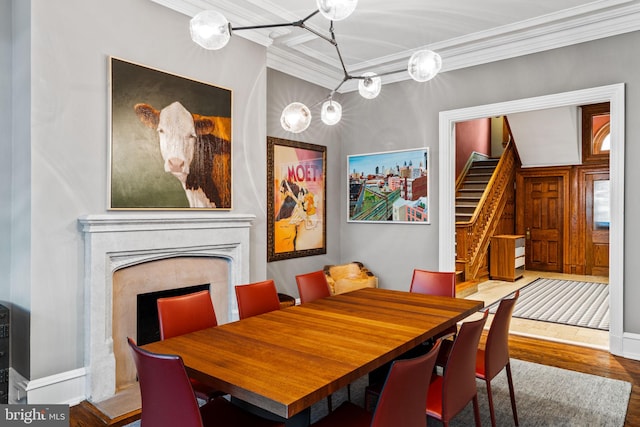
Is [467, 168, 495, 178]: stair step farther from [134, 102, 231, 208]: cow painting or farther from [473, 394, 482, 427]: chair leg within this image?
[473, 394, 482, 427]: chair leg

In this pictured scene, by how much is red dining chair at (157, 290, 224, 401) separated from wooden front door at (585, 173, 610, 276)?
813cm

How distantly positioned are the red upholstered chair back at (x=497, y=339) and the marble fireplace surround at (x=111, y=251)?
2.25 metres

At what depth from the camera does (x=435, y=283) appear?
3303 millimetres

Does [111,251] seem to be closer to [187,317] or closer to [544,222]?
[187,317]

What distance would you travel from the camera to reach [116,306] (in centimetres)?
299

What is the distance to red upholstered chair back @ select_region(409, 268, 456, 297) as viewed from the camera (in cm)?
323

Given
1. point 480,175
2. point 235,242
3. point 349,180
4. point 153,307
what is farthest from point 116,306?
point 480,175

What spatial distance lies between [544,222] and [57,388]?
28.7 ft

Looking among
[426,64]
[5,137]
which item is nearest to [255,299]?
[426,64]

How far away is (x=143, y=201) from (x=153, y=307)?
2.76 ft

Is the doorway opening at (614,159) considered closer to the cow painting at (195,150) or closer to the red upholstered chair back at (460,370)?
the red upholstered chair back at (460,370)

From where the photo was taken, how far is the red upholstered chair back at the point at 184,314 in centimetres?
226

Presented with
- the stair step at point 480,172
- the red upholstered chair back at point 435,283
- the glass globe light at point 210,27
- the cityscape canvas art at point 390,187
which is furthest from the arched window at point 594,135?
the glass globe light at point 210,27

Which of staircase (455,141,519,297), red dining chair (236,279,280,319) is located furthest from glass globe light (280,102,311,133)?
staircase (455,141,519,297)
